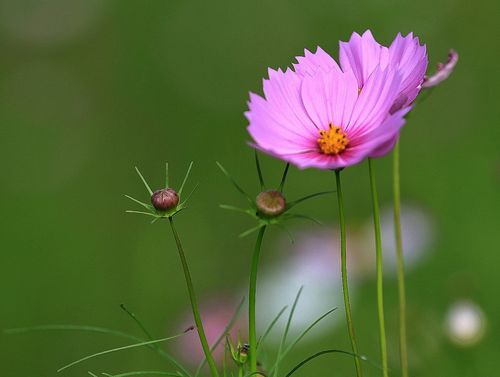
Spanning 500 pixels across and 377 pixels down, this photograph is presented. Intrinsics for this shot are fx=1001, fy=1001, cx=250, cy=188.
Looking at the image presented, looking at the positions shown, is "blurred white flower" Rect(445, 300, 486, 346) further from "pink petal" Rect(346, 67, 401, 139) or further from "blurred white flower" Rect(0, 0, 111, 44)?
"blurred white flower" Rect(0, 0, 111, 44)

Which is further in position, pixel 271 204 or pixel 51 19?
pixel 51 19

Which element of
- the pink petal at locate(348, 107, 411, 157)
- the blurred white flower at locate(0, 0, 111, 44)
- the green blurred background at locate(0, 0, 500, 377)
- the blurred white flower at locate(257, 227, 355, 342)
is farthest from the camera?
the blurred white flower at locate(0, 0, 111, 44)

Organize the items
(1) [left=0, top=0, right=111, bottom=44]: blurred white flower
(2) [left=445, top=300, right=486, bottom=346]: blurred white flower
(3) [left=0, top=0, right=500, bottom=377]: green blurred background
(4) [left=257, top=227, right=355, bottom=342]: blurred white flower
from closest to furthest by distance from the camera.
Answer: (2) [left=445, top=300, right=486, bottom=346]: blurred white flower
(4) [left=257, top=227, right=355, bottom=342]: blurred white flower
(3) [left=0, top=0, right=500, bottom=377]: green blurred background
(1) [left=0, top=0, right=111, bottom=44]: blurred white flower

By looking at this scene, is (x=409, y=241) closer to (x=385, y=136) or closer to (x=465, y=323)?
(x=465, y=323)

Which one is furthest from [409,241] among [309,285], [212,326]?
[212,326]

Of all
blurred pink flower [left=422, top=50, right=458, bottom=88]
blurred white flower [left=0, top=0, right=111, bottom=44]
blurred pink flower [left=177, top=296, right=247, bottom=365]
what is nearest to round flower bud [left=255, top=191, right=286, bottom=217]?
blurred pink flower [left=422, top=50, right=458, bottom=88]

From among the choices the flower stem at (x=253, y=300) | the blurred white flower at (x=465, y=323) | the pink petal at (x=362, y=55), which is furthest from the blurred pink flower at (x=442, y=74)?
Answer: the blurred white flower at (x=465, y=323)

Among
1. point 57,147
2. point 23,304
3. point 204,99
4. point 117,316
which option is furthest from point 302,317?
point 57,147
